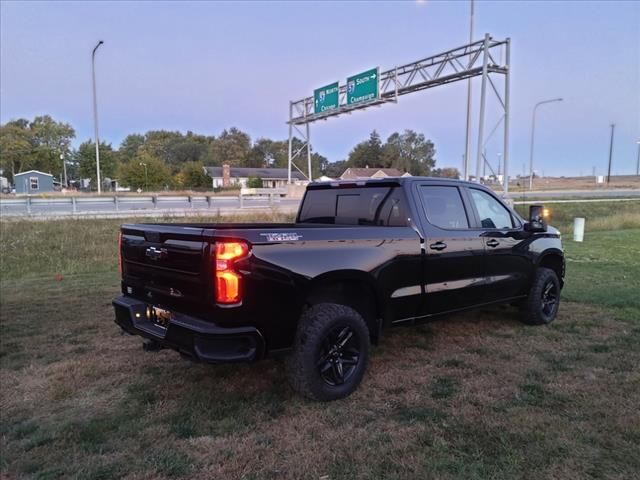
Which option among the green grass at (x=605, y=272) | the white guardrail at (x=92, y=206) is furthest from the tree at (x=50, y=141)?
the green grass at (x=605, y=272)

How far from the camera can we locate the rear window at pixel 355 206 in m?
4.78

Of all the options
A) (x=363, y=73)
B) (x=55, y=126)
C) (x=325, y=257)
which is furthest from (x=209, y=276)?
(x=55, y=126)

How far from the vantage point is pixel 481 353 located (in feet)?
16.9

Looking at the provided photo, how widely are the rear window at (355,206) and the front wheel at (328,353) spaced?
3.71 feet

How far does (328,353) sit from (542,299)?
3474 mm

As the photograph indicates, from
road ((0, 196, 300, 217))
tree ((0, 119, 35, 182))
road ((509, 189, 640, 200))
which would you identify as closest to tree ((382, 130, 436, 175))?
road ((509, 189, 640, 200))

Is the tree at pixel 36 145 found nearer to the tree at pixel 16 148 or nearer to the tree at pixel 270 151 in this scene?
the tree at pixel 16 148

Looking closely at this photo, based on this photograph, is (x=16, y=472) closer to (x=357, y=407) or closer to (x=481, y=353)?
(x=357, y=407)

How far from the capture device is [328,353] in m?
3.99

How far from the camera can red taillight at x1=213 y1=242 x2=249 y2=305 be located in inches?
134

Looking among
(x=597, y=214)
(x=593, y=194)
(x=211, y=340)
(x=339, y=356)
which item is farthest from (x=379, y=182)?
(x=593, y=194)

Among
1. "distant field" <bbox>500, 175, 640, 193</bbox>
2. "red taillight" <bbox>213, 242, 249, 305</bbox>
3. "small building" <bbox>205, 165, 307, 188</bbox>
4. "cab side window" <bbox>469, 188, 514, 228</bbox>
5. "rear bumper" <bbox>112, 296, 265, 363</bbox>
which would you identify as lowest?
"rear bumper" <bbox>112, 296, 265, 363</bbox>

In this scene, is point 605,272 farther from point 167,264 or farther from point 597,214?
point 597,214

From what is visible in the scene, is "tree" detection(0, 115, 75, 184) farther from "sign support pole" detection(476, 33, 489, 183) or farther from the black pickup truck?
the black pickup truck
